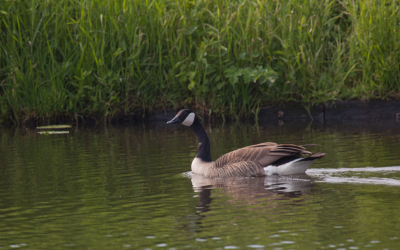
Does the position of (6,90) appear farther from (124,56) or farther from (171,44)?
(171,44)

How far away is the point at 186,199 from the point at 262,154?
76.3 inches

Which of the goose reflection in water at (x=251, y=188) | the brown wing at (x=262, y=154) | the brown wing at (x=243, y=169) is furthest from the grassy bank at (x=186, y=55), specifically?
the goose reflection in water at (x=251, y=188)

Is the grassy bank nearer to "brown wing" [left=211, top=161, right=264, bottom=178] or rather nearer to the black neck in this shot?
the black neck

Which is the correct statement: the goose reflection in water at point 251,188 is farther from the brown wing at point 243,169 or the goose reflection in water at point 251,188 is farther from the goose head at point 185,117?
the goose head at point 185,117

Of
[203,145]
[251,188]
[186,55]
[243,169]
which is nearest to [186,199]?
[251,188]

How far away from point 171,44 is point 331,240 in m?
10.2

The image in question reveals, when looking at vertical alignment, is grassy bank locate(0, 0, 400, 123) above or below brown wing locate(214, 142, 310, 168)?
above

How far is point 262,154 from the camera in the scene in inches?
309

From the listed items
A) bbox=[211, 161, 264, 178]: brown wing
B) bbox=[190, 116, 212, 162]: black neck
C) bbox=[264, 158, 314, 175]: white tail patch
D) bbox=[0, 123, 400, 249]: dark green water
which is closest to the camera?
bbox=[0, 123, 400, 249]: dark green water

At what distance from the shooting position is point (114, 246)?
4.47m

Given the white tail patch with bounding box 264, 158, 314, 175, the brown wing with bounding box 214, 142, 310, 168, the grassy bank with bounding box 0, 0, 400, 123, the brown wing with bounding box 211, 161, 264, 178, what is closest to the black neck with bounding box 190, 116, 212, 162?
the brown wing with bounding box 214, 142, 310, 168

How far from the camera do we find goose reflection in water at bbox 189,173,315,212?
19.8 feet

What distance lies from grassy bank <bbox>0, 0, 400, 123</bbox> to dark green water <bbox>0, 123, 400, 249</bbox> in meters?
3.15

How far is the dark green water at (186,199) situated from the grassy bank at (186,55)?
3.15 metres
